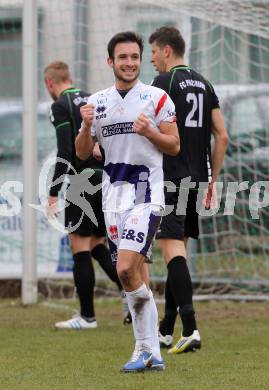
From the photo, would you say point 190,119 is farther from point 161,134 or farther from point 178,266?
point 161,134

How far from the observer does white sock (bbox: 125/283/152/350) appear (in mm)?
5484

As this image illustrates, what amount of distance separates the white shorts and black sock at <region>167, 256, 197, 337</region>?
2.67 feet

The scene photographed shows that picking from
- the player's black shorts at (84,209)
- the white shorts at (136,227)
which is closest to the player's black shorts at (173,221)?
the white shorts at (136,227)

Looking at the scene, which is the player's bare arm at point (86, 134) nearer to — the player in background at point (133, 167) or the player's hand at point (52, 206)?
the player in background at point (133, 167)

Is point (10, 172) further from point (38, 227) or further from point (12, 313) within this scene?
point (12, 313)

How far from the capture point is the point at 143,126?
17.5 ft

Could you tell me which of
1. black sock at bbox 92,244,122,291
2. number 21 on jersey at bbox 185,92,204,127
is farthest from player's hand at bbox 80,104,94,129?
black sock at bbox 92,244,122,291

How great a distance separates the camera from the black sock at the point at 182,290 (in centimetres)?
627

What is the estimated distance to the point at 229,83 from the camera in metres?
9.58

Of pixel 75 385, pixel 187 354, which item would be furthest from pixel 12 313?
pixel 75 385

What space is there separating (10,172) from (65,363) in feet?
14.9

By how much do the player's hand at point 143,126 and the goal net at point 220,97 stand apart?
4.12 metres

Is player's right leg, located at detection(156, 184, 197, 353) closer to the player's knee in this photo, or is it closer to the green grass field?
the green grass field

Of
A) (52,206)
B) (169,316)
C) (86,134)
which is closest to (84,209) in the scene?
(52,206)
